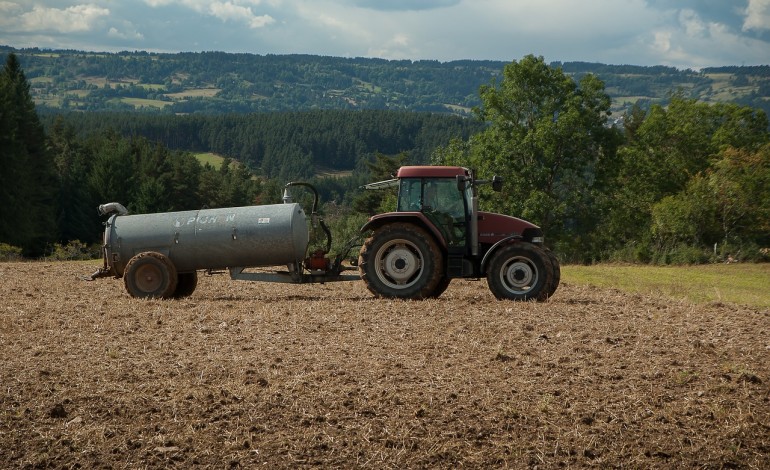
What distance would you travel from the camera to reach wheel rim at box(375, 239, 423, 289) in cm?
1708

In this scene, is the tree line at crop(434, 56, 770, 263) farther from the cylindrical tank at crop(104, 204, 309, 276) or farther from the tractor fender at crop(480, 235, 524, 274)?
the cylindrical tank at crop(104, 204, 309, 276)

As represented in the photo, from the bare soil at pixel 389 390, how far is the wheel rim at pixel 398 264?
2076 mm

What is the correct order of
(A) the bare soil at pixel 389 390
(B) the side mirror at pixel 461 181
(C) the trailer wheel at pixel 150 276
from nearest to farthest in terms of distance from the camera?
(A) the bare soil at pixel 389 390 < (B) the side mirror at pixel 461 181 < (C) the trailer wheel at pixel 150 276

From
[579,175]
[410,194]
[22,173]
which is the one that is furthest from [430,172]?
[22,173]

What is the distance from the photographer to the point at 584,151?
160 ft

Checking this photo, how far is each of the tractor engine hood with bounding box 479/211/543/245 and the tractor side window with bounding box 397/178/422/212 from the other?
127 cm

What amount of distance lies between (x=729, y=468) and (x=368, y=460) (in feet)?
11.2

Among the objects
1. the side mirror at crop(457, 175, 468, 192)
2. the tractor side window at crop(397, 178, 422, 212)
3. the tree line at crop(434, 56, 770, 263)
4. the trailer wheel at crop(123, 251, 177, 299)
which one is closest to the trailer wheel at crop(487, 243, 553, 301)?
the side mirror at crop(457, 175, 468, 192)

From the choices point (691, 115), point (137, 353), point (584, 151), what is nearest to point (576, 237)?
point (584, 151)

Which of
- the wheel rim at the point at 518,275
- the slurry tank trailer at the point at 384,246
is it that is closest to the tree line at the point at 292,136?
the slurry tank trailer at the point at 384,246

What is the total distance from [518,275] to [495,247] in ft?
2.23

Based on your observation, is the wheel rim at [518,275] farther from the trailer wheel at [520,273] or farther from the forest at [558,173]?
the forest at [558,173]

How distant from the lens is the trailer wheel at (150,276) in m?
17.7

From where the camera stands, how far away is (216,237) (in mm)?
17766
